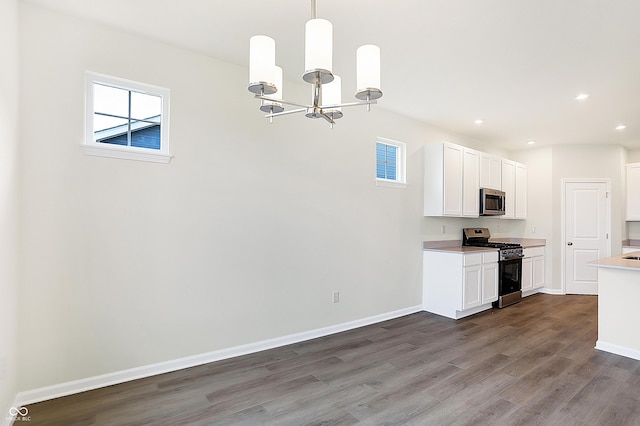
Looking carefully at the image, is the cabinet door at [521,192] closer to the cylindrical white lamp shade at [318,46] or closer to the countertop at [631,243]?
the countertop at [631,243]

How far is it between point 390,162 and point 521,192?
3237mm

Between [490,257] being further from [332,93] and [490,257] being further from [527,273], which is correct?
[332,93]

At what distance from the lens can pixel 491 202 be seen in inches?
215

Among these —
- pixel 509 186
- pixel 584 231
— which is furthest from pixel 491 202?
pixel 584 231

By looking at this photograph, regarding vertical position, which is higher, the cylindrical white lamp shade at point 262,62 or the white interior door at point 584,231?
the cylindrical white lamp shade at point 262,62

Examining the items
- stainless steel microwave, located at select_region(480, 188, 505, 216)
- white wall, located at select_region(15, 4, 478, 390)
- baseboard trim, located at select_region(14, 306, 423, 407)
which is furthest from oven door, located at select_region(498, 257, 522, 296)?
baseboard trim, located at select_region(14, 306, 423, 407)

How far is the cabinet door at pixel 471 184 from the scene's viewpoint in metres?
5.05

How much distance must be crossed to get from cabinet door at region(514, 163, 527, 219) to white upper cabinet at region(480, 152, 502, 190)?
69 cm

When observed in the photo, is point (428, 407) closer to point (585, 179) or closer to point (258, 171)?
point (258, 171)

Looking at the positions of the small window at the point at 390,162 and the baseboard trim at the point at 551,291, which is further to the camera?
the baseboard trim at the point at 551,291

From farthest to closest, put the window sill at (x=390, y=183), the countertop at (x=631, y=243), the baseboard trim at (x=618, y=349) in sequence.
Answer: the countertop at (x=631, y=243)
the window sill at (x=390, y=183)
the baseboard trim at (x=618, y=349)

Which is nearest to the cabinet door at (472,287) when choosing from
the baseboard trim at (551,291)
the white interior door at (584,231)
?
the baseboard trim at (551,291)

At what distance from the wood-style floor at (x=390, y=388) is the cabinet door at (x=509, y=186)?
265 cm

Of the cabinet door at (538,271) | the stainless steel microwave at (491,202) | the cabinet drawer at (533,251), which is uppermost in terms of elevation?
the stainless steel microwave at (491,202)
